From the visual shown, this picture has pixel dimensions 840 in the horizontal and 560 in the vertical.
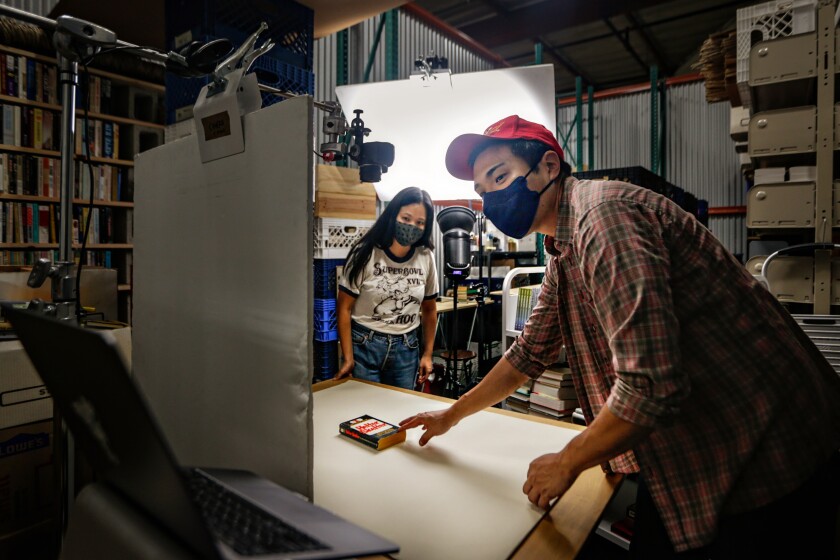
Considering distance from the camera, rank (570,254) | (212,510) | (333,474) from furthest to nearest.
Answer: (570,254)
(333,474)
(212,510)

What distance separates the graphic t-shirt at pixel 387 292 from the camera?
231 cm

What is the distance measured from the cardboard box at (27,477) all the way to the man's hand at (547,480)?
47.2 inches

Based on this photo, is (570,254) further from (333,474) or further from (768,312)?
(333,474)

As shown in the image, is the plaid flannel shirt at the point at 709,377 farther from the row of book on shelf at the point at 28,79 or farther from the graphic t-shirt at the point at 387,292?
the row of book on shelf at the point at 28,79

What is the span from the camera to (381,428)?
1.15m

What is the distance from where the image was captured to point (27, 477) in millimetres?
1284

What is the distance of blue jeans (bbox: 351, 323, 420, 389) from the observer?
90.4 inches

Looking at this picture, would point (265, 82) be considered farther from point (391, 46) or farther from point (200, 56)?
point (391, 46)

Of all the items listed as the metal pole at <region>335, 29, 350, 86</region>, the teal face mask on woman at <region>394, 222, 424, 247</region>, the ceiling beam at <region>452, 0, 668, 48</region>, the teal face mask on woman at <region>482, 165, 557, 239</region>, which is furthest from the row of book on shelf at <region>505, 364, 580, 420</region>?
the ceiling beam at <region>452, 0, 668, 48</region>

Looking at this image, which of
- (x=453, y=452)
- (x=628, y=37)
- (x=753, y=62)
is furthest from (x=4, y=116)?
(x=628, y=37)

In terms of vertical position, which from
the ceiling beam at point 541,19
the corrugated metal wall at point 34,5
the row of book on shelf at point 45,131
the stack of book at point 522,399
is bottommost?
the stack of book at point 522,399

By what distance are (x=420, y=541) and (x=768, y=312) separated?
771 millimetres

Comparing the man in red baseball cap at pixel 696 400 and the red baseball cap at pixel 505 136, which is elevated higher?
the red baseball cap at pixel 505 136

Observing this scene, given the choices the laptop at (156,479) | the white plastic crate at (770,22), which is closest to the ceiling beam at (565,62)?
the white plastic crate at (770,22)
